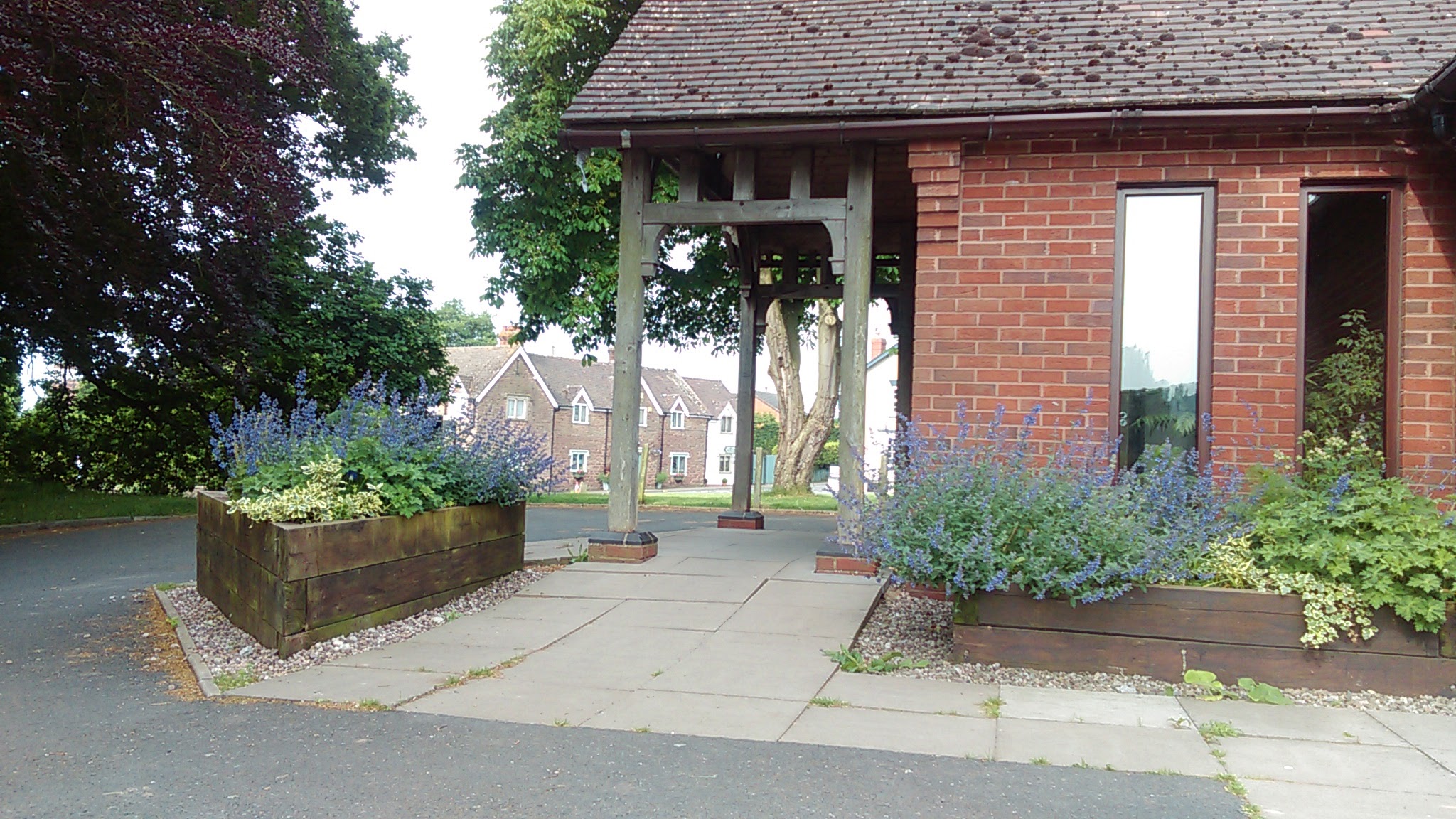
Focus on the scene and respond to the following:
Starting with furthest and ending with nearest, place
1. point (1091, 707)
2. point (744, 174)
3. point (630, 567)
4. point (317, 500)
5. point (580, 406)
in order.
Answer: point (580, 406)
point (744, 174)
point (630, 567)
point (317, 500)
point (1091, 707)

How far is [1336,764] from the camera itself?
443cm

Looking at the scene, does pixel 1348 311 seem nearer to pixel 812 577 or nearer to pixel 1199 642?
pixel 1199 642

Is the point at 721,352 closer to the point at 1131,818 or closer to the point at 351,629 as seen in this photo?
the point at 351,629

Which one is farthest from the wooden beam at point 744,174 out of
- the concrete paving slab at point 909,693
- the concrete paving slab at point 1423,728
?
the concrete paving slab at point 1423,728

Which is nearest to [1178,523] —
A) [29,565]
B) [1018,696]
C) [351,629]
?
[1018,696]

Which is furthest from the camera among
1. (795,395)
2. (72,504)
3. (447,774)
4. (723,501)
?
(795,395)

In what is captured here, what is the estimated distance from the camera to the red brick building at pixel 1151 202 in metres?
7.48

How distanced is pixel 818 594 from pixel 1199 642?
2865mm

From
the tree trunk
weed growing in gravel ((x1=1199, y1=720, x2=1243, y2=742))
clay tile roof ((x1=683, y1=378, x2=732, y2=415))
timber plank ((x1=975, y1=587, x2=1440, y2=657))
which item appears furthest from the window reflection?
clay tile roof ((x1=683, y1=378, x2=732, y2=415))

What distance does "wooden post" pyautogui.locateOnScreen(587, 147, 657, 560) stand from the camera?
9141 mm

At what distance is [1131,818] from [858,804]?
980 millimetres

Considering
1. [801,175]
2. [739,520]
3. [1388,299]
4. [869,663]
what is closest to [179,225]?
[739,520]

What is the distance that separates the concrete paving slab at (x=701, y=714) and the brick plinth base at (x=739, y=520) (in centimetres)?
714

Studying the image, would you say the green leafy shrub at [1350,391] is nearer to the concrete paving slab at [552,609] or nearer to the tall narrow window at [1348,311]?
the tall narrow window at [1348,311]
